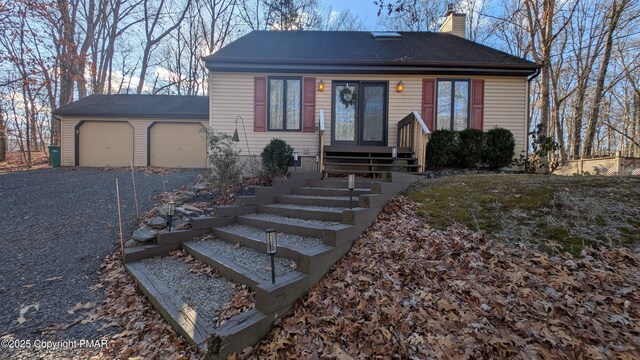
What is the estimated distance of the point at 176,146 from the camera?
13.1 m

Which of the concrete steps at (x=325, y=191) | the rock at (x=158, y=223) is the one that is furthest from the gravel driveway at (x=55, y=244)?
the concrete steps at (x=325, y=191)

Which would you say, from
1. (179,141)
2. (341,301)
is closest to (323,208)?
(341,301)

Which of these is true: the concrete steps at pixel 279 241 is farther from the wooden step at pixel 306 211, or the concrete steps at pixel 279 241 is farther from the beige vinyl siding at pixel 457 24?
the beige vinyl siding at pixel 457 24

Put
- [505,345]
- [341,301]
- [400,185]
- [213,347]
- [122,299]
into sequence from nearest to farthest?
[505,345]
[213,347]
[341,301]
[122,299]
[400,185]

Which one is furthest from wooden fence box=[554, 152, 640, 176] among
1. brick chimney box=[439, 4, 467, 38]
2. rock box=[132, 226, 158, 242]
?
rock box=[132, 226, 158, 242]

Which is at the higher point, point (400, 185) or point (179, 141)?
point (179, 141)

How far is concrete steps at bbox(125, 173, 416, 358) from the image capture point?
8.51 feet

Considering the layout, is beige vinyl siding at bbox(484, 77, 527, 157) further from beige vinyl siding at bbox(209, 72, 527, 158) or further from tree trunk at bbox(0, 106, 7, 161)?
tree trunk at bbox(0, 106, 7, 161)

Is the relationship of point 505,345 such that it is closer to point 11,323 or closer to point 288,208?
point 288,208

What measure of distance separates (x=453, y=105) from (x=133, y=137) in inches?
533

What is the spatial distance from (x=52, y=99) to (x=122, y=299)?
787 inches

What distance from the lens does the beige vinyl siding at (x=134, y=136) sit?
1274 cm

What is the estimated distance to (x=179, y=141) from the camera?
43.0ft

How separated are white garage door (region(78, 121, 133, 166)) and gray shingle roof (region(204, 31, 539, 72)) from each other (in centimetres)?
732
